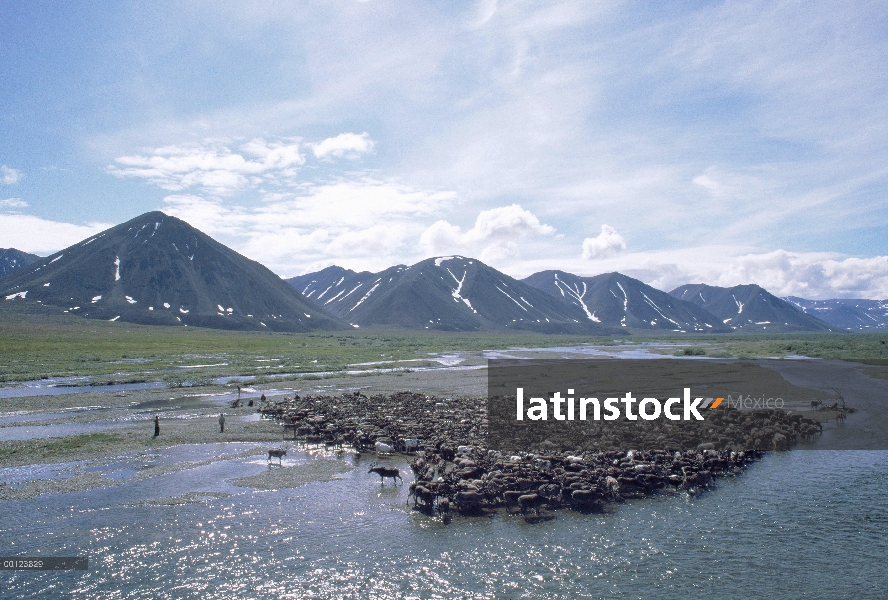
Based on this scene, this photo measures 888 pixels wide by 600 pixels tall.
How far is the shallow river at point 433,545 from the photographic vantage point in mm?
14219

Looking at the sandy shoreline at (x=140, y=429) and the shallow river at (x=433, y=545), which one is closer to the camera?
the shallow river at (x=433, y=545)

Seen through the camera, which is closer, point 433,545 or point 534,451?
point 433,545

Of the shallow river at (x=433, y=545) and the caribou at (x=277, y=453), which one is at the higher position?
the caribou at (x=277, y=453)

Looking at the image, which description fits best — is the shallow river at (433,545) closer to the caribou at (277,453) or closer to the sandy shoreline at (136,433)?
the sandy shoreline at (136,433)

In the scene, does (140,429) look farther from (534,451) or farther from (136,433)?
(534,451)

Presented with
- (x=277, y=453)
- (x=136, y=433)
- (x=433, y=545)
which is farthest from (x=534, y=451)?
(x=136, y=433)

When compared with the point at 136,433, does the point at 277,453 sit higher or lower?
higher

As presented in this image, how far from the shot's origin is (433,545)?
1678 centimetres

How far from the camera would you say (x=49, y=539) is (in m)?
17.0

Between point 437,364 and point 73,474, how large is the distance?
66791 millimetres

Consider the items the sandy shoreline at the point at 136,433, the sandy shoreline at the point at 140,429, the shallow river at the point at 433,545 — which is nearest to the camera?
the shallow river at the point at 433,545

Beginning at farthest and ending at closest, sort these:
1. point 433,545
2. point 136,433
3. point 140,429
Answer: point 140,429, point 136,433, point 433,545

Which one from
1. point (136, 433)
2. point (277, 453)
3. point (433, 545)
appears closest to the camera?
point (433, 545)

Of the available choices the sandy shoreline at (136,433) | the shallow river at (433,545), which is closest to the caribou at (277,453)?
the sandy shoreline at (136,433)
